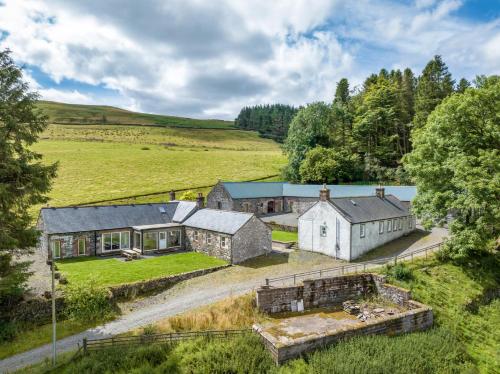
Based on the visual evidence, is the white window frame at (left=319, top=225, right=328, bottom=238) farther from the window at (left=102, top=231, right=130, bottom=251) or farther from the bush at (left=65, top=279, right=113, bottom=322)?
the bush at (left=65, top=279, right=113, bottom=322)

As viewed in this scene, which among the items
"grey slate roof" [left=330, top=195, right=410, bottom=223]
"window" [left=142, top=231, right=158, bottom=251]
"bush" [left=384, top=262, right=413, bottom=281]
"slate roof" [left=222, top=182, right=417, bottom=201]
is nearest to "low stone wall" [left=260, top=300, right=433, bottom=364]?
"bush" [left=384, top=262, right=413, bottom=281]

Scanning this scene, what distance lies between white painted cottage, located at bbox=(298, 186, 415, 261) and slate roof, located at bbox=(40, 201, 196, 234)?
13030mm

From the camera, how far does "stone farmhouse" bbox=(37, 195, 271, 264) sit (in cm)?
3158

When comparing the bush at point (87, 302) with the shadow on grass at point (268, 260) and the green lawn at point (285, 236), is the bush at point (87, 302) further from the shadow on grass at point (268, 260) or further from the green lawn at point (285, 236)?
the green lawn at point (285, 236)

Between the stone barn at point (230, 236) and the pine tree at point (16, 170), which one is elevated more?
the pine tree at point (16, 170)

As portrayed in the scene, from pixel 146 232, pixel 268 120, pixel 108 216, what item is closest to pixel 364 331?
pixel 146 232

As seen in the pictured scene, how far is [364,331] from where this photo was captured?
18641mm

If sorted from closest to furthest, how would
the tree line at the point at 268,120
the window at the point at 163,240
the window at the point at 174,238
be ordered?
the window at the point at 163,240 → the window at the point at 174,238 → the tree line at the point at 268,120

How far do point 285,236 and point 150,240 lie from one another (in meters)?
15.4

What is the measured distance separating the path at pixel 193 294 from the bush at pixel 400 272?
17.3 feet

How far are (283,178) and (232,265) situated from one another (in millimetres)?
Result: 41835

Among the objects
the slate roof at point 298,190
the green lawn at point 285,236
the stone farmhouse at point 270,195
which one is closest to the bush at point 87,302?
the green lawn at point 285,236

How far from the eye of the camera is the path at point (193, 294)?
18188mm

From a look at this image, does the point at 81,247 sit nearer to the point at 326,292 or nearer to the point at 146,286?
the point at 146,286
